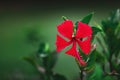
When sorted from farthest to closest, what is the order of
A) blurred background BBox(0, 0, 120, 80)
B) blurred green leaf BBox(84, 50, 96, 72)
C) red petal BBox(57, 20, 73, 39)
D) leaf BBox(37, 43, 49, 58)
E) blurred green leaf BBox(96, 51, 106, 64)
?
blurred background BBox(0, 0, 120, 80) < leaf BBox(37, 43, 49, 58) < blurred green leaf BBox(96, 51, 106, 64) < blurred green leaf BBox(84, 50, 96, 72) < red petal BBox(57, 20, 73, 39)

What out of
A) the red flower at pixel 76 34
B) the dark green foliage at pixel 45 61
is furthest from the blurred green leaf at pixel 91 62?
the dark green foliage at pixel 45 61

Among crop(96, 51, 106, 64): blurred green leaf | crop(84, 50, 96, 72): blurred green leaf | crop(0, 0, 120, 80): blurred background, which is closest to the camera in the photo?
crop(84, 50, 96, 72): blurred green leaf

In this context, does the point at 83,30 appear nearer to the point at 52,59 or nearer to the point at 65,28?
the point at 65,28

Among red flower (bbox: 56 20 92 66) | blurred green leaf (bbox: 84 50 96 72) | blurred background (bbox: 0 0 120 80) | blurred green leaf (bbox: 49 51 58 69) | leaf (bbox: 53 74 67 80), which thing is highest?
red flower (bbox: 56 20 92 66)

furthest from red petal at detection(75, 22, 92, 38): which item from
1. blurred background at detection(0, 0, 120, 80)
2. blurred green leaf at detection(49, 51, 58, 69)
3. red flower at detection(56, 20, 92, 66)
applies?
blurred green leaf at detection(49, 51, 58, 69)

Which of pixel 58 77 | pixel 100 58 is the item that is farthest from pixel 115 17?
pixel 58 77

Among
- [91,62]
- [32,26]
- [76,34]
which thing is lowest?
[32,26]

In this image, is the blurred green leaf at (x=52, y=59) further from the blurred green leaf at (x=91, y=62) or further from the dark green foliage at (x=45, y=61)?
the blurred green leaf at (x=91, y=62)

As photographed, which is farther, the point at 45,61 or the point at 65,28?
the point at 45,61

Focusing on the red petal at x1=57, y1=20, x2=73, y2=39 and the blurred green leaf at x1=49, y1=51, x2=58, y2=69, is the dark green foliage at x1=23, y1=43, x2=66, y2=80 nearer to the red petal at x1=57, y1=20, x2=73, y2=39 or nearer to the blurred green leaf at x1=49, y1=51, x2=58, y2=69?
the blurred green leaf at x1=49, y1=51, x2=58, y2=69

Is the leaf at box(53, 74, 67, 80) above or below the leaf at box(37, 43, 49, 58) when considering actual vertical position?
below
